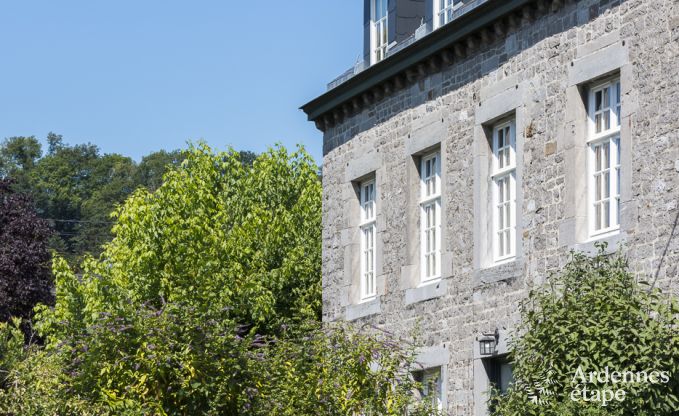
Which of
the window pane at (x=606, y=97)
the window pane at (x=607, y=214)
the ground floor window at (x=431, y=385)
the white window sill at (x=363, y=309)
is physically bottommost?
the ground floor window at (x=431, y=385)

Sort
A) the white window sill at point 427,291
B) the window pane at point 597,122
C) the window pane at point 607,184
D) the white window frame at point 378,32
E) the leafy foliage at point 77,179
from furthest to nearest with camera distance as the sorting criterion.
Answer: the leafy foliage at point 77,179, the white window frame at point 378,32, the white window sill at point 427,291, the window pane at point 597,122, the window pane at point 607,184

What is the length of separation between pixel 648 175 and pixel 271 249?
60.4ft

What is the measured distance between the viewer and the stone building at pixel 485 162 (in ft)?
53.3

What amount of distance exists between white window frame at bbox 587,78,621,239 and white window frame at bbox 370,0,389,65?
19.6ft

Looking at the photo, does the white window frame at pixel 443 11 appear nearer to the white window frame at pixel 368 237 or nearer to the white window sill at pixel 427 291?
the white window frame at pixel 368 237

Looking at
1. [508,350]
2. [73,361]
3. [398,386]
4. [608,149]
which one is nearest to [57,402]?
[73,361]

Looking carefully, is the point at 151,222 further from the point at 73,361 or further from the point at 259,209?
the point at 73,361

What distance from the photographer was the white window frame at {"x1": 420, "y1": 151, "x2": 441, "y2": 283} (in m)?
21.0

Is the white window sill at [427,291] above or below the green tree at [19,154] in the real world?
below

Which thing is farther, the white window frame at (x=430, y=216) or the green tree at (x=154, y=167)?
the green tree at (x=154, y=167)

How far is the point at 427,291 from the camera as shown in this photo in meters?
20.8

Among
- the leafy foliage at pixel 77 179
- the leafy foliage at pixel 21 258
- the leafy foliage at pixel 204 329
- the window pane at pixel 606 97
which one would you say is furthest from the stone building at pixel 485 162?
the leafy foliage at pixel 77 179

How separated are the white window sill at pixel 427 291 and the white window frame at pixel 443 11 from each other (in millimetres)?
3490

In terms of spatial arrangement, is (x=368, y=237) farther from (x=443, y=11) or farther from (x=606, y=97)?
(x=606, y=97)
